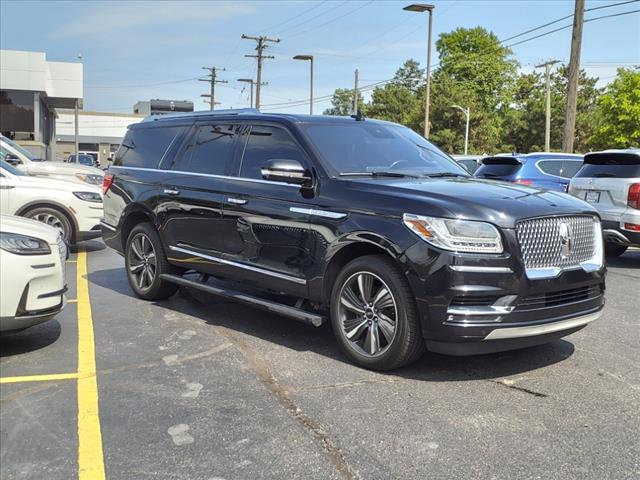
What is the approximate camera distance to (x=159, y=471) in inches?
122

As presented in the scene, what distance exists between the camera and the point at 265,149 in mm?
5590

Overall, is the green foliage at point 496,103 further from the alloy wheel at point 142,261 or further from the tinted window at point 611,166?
the alloy wheel at point 142,261

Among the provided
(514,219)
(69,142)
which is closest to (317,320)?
(514,219)

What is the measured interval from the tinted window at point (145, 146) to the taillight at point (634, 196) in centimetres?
636

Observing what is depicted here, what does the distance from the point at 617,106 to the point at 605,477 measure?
53.0 metres

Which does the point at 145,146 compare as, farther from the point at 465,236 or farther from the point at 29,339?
the point at 465,236

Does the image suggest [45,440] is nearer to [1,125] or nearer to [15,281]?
[15,281]

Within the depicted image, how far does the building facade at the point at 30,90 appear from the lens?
111 feet

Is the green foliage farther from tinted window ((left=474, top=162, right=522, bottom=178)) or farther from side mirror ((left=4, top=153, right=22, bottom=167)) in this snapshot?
side mirror ((left=4, top=153, right=22, bottom=167))

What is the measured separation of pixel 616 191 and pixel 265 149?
6.08 metres

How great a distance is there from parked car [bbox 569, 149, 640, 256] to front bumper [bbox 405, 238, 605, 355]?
558 cm

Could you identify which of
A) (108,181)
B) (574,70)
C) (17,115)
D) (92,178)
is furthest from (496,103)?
(108,181)

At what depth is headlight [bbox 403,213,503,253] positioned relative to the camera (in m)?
4.11

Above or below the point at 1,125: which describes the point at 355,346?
below
